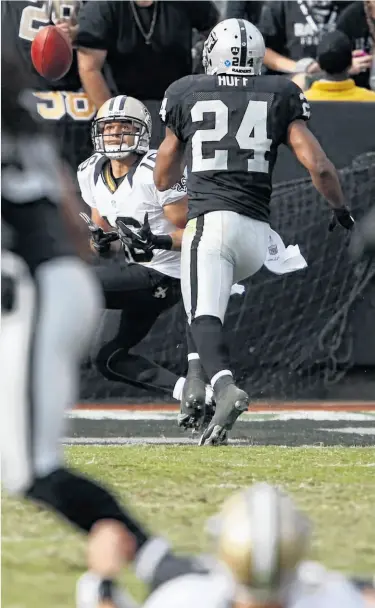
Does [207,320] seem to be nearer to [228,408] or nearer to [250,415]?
[228,408]

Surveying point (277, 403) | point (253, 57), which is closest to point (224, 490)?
point (253, 57)

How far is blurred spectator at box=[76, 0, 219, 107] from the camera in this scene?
8047mm

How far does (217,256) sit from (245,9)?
2.94m

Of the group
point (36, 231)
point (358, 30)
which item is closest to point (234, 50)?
point (358, 30)

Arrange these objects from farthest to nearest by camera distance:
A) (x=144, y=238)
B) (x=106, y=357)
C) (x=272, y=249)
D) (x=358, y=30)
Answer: (x=358, y=30) < (x=106, y=357) < (x=144, y=238) < (x=272, y=249)

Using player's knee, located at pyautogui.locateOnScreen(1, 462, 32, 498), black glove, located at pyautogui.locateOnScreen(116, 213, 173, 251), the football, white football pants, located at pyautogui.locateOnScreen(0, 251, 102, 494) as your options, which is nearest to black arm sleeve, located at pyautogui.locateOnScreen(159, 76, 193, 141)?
black glove, located at pyautogui.locateOnScreen(116, 213, 173, 251)

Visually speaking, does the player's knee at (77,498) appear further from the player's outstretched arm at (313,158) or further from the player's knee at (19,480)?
the player's outstretched arm at (313,158)

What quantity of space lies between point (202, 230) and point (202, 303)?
1.09 ft

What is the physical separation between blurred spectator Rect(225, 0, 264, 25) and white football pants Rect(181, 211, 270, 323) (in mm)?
2591

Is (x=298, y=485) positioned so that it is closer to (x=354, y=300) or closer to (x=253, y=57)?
(x=253, y=57)

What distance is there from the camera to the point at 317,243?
332 inches

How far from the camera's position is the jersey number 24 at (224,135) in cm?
593

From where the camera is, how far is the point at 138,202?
728 centimetres

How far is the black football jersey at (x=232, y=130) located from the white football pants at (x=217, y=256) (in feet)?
0.20
